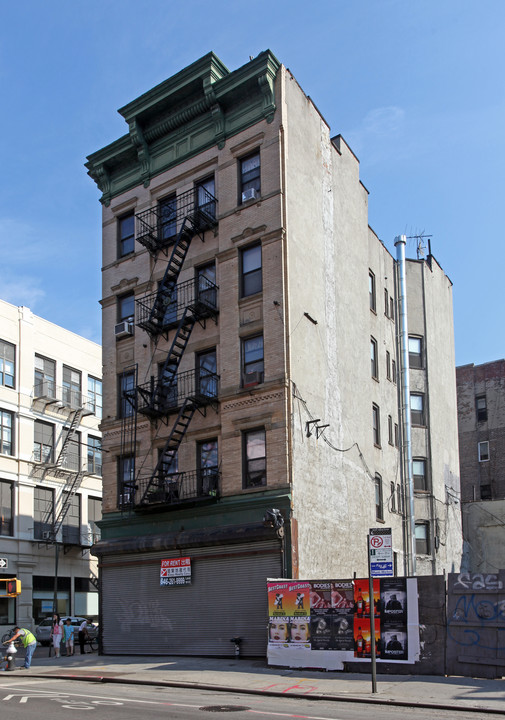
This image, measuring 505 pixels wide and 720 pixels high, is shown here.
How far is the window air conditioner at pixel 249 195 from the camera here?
26500 mm

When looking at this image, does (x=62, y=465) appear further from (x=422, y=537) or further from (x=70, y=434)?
(x=422, y=537)

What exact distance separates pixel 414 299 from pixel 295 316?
1539 cm

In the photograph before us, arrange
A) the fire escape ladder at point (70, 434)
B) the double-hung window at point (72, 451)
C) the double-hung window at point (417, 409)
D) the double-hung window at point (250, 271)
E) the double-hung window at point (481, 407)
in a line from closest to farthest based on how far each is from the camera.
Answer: the double-hung window at point (250, 271) < the double-hung window at point (417, 409) < the fire escape ladder at point (70, 434) < the double-hung window at point (72, 451) < the double-hung window at point (481, 407)

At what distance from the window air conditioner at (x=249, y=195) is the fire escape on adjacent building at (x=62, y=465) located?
23.2m

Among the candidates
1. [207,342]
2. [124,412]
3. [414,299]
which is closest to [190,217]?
[207,342]

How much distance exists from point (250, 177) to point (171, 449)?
1012 centimetres

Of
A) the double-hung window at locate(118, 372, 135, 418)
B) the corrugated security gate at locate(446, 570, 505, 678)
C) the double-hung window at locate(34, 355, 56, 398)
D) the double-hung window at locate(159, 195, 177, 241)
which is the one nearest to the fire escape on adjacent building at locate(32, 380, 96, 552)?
the double-hung window at locate(34, 355, 56, 398)

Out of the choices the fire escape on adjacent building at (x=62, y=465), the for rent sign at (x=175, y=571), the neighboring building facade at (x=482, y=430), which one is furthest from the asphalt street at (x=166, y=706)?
the neighboring building facade at (x=482, y=430)

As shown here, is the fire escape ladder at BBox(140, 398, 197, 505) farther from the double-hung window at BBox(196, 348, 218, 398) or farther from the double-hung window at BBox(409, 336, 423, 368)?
the double-hung window at BBox(409, 336, 423, 368)

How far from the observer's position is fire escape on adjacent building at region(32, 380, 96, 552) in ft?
146

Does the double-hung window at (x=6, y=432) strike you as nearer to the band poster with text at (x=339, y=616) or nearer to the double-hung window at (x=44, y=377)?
the double-hung window at (x=44, y=377)

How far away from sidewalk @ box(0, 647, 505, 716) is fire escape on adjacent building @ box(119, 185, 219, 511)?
208 inches

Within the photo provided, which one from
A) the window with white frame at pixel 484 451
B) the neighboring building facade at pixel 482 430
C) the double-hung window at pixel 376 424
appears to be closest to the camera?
the double-hung window at pixel 376 424

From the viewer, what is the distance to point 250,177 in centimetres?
2708
